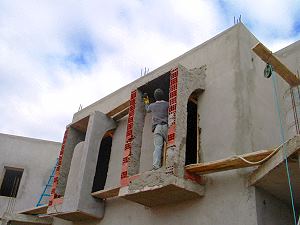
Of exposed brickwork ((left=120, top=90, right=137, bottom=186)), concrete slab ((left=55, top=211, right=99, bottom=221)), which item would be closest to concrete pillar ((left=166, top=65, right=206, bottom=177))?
exposed brickwork ((left=120, top=90, right=137, bottom=186))

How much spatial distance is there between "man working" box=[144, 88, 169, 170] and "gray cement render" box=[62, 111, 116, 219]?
69.4 inches

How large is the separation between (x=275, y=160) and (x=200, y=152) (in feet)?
5.62

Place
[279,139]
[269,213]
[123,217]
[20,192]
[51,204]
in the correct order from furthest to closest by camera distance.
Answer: [20,192] < [51,204] < [123,217] < [279,139] < [269,213]

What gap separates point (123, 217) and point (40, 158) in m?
9.19

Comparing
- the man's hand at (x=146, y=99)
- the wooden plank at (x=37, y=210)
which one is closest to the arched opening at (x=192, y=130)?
the man's hand at (x=146, y=99)

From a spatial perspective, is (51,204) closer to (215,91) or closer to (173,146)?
→ (173,146)

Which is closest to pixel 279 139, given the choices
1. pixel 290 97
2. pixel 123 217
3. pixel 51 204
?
pixel 290 97

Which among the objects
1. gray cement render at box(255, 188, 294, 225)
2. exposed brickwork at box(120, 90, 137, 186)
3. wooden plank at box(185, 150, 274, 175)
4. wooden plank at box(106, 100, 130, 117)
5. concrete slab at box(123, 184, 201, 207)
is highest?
wooden plank at box(106, 100, 130, 117)

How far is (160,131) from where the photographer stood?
6422 millimetres

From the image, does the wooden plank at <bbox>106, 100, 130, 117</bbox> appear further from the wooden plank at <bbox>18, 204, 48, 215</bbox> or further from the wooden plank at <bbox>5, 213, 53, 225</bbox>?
the wooden plank at <bbox>5, 213, 53, 225</bbox>

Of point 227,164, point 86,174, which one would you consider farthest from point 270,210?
point 86,174

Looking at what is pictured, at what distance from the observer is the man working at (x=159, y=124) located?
6.18 meters

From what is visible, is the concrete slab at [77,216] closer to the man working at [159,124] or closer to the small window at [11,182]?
the man working at [159,124]

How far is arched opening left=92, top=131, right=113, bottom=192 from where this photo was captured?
28.1ft
